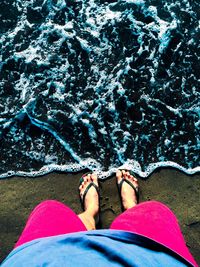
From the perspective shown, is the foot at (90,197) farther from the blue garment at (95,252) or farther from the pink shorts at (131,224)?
the blue garment at (95,252)

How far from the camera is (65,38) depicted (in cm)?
302

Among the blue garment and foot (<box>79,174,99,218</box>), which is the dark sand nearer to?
foot (<box>79,174,99,218</box>)

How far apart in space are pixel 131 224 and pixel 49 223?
0.51 meters

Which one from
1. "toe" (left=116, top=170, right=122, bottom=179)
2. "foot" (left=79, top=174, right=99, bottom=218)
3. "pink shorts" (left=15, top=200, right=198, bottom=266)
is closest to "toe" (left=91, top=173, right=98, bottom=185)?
"foot" (left=79, top=174, right=99, bottom=218)

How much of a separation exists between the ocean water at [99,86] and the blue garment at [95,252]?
4.26 feet

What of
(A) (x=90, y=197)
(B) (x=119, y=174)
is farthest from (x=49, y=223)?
(B) (x=119, y=174)

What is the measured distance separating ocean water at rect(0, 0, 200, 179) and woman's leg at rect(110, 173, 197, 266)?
647 millimetres

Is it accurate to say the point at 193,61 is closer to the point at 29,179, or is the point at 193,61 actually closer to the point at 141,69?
the point at 141,69

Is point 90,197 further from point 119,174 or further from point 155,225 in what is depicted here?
point 155,225

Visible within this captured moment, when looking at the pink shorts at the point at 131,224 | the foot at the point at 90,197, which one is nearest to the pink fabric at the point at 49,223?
the pink shorts at the point at 131,224

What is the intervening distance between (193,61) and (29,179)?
1.87 m

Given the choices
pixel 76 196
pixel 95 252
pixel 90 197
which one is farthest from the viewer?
pixel 76 196

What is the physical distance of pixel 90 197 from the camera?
2.64m

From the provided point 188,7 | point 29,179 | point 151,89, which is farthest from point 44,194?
point 188,7
